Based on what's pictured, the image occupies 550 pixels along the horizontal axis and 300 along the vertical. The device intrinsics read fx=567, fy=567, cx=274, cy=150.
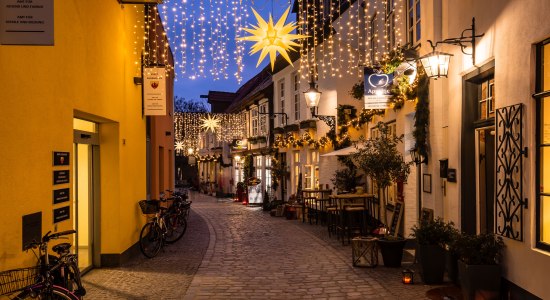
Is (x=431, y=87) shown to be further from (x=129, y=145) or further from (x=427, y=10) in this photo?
(x=129, y=145)

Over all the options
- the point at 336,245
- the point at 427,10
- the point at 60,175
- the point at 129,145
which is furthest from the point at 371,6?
the point at 60,175

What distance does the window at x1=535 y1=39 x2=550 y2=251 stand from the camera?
18.9 feet

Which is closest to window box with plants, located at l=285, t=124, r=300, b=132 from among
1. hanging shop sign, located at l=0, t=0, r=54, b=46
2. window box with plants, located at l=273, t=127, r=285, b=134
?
window box with plants, located at l=273, t=127, r=285, b=134

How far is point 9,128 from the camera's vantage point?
5.60m

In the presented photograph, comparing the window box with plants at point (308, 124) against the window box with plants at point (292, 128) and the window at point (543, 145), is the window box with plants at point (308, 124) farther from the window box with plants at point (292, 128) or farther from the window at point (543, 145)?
the window at point (543, 145)

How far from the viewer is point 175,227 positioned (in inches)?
578

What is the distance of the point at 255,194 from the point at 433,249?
2015 centimetres

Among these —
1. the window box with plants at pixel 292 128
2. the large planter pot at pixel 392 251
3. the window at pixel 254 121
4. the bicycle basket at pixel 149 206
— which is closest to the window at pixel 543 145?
the large planter pot at pixel 392 251

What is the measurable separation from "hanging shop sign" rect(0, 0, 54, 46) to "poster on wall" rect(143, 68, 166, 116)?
650 cm

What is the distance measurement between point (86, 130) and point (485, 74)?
625 cm

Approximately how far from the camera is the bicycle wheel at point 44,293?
4.73 metres

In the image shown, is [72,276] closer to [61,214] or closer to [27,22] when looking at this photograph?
[61,214]

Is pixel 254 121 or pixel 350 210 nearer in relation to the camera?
pixel 350 210

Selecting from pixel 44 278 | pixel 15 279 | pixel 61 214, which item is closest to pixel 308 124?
pixel 61 214
